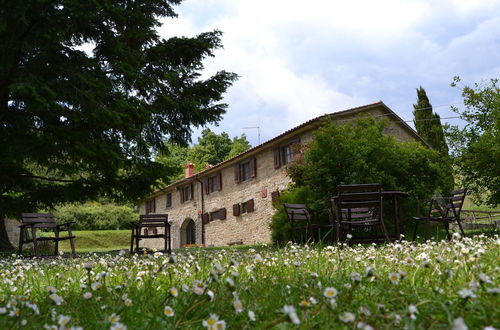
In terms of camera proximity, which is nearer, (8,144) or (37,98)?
(37,98)

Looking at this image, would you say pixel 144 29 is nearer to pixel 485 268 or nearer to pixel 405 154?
pixel 405 154

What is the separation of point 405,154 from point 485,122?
→ 333 cm

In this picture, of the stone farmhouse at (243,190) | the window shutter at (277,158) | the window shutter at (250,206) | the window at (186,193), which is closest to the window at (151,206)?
the stone farmhouse at (243,190)

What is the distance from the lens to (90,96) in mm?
10367

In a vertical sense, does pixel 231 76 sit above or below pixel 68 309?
above

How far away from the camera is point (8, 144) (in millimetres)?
10375

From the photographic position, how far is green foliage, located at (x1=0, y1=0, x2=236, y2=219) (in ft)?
32.9

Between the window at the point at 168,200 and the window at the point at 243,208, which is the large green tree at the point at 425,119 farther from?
the window at the point at 168,200

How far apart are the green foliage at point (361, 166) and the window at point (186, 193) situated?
16.1 metres

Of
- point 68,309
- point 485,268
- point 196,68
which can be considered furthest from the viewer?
point 196,68

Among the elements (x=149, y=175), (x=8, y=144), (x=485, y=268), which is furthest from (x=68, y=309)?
(x=149, y=175)

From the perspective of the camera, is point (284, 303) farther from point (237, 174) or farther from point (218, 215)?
point (218, 215)

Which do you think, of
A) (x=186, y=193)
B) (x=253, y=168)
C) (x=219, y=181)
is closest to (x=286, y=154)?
(x=253, y=168)

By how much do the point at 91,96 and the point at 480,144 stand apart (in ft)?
36.7
